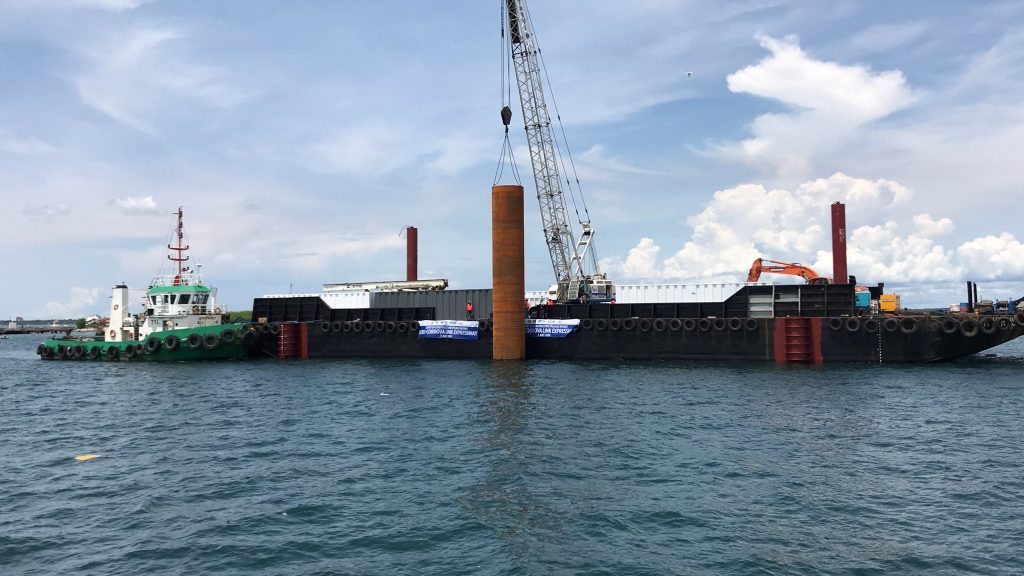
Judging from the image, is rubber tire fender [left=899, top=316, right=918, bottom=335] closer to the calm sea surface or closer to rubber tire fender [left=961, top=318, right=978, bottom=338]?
rubber tire fender [left=961, top=318, right=978, bottom=338]

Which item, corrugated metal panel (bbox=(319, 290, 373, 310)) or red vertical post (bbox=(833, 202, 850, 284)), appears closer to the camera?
red vertical post (bbox=(833, 202, 850, 284))

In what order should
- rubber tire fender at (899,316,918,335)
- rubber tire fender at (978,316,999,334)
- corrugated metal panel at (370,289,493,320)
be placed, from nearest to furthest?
rubber tire fender at (978,316,999,334)
rubber tire fender at (899,316,918,335)
corrugated metal panel at (370,289,493,320)

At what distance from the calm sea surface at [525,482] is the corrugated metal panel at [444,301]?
27.6 meters

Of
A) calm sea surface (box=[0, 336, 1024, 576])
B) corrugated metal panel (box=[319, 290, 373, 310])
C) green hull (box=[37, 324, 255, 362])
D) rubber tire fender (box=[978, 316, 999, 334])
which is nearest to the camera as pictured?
calm sea surface (box=[0, 336, 1024, 576])

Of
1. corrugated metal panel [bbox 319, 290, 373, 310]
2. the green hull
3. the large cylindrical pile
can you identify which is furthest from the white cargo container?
the large cylindrical pile

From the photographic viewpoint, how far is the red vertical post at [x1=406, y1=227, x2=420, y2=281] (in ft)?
267

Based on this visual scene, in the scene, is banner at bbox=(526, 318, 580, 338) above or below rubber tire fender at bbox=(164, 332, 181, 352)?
above

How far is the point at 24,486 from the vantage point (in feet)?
64.1

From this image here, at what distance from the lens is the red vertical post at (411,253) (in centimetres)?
8125

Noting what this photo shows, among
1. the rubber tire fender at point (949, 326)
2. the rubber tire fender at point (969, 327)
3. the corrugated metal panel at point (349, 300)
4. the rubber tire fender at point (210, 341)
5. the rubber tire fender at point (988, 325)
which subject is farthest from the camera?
the corrugated metal panel at point (349, 300)

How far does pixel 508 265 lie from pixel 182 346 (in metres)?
32.9

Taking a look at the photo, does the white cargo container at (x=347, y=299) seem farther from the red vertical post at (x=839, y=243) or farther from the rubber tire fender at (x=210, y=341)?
the red vertical post at (x=839, y=243)

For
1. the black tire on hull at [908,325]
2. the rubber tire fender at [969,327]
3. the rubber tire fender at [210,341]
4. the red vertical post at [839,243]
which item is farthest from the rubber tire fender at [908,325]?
the rubber tire fender at [210,341]

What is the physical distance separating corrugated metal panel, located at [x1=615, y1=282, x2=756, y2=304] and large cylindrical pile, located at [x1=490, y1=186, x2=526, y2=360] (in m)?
13.0
